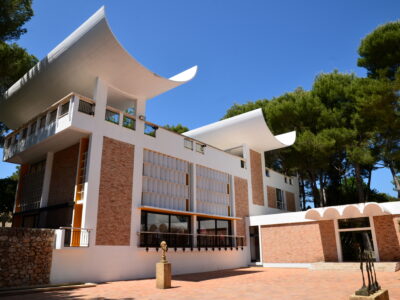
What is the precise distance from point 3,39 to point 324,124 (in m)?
20.4

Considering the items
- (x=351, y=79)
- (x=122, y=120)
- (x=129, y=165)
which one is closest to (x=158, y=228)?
(x=129, y=165)

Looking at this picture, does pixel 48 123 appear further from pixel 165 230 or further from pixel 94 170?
pixel 165 230

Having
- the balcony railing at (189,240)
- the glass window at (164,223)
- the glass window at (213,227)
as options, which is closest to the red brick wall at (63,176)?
the glass window at (164,223)

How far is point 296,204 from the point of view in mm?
26953

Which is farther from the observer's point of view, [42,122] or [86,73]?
[42,122]

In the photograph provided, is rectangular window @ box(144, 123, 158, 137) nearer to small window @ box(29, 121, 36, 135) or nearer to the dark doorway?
small window @ box(29, 121, 36, 135)

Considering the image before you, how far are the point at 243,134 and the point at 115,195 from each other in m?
10.5

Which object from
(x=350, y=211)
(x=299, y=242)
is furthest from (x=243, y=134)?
(x=350, y=211)

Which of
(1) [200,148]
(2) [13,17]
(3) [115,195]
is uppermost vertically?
(2) [13,17]

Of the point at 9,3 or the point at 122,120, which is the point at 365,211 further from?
the point at 9,3

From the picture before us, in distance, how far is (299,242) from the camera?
57.5 ft

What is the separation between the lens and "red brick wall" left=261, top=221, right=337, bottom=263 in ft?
54.6

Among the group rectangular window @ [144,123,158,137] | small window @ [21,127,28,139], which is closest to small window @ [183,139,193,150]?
rectangular window @ [144,123,158,137]

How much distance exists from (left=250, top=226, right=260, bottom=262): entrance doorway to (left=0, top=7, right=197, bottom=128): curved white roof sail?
10774 millimetres
